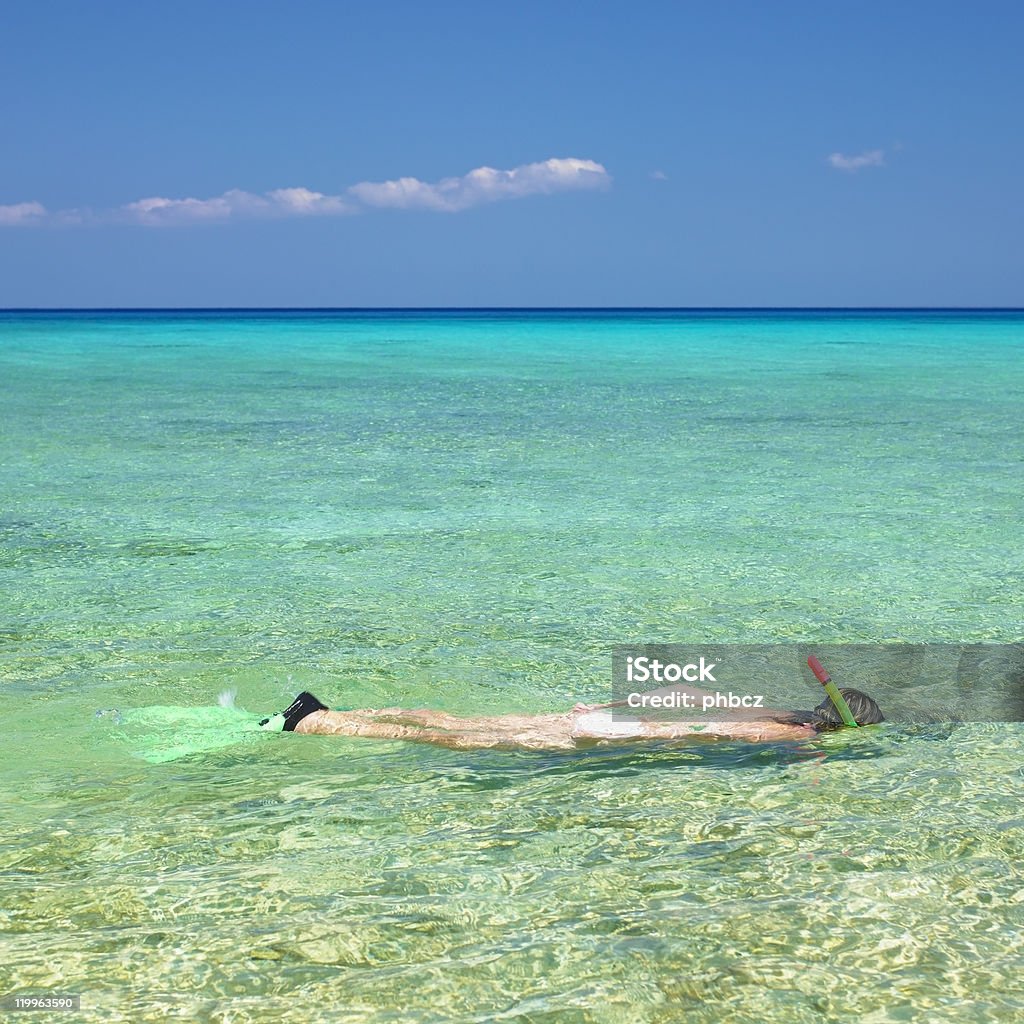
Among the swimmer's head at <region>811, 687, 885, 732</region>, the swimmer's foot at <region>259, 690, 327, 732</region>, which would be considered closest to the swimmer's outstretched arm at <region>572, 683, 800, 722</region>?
the swimmer's head at <region>811, 687, 885, 732</region>

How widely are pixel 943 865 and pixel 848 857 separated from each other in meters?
0.27

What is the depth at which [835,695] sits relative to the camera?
4953mm

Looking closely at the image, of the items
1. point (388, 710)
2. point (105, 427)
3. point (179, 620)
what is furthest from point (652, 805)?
point (105, 427)

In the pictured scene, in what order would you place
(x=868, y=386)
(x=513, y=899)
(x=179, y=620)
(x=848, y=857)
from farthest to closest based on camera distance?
(x=868, y=386), (x=179, y=620), (x=848, y=857), (x=513, y=899)

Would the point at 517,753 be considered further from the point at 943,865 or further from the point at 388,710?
the point at 943,865

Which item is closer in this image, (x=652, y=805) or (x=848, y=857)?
(x=848, y=857)

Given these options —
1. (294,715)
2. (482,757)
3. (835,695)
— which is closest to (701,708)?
(835,695)

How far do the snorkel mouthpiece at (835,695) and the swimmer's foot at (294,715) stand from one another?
6.43 ft

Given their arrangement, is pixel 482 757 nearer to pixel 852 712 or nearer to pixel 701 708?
pixel 701 708

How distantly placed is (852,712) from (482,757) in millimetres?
1488

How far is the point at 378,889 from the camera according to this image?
11.9 feet

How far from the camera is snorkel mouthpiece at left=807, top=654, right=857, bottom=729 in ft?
Answer: 16.0

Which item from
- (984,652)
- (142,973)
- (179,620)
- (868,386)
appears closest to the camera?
(142,973)

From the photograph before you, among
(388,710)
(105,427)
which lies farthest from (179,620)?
(105,427)
